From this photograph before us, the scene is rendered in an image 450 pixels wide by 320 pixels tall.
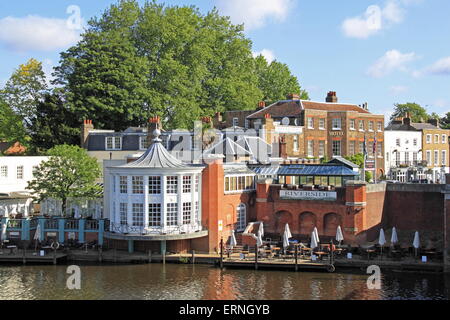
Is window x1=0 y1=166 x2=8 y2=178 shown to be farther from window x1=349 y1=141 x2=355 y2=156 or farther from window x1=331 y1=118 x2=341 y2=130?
window x1=349 y1=141 x2=355 y2=156

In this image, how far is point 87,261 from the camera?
1812 inches

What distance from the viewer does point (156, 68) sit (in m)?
72.9

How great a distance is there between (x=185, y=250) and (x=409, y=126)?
138 feet

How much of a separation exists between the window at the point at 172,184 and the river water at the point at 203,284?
524 cm

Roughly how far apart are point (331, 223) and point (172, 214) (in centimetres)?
1199

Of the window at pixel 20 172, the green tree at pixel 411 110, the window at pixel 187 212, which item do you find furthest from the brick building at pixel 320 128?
the green tree at pixel 411 110

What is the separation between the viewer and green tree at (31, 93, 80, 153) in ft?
223

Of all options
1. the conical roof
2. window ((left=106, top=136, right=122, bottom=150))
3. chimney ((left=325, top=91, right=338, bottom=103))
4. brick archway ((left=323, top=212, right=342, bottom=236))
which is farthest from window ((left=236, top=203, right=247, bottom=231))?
chimney ((left=325, top=91, right=338, bottom=103))

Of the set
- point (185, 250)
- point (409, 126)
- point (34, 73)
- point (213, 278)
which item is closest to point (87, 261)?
point (185, 250)

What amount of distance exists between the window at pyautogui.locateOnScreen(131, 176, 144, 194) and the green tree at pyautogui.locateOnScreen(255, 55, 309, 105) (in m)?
49.0

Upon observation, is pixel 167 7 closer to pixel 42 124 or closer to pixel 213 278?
pixel 42 124

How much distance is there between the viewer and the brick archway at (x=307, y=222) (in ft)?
160

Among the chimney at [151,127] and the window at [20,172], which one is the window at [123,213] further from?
the window at [20,172]

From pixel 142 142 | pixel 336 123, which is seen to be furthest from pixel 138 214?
pixel 336 123
